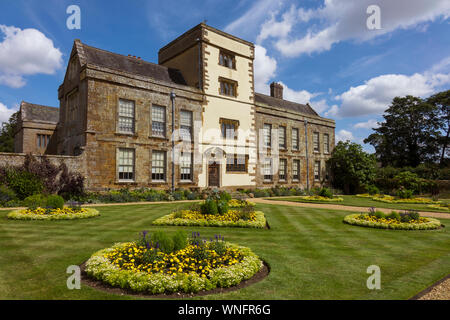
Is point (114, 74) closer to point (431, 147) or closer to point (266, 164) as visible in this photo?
point (266, 164)

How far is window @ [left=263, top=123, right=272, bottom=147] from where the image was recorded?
29.1 m

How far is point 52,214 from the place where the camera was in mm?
11297

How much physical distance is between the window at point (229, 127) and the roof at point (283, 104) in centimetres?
559

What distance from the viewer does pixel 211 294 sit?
4.70 m

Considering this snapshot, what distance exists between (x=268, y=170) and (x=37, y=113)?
A: 28.3 m

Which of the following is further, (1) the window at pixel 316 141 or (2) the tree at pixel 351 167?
(1) the window at pixel 316 141

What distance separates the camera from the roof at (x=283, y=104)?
3200cm

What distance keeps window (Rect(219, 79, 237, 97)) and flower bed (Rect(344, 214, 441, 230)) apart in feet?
57.2

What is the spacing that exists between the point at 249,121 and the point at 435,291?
76.1ft

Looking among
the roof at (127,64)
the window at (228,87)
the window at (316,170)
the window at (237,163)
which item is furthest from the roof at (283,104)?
the roof at (127,64)

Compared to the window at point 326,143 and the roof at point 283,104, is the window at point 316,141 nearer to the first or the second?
the window at point 326,143

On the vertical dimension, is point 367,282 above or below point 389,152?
below

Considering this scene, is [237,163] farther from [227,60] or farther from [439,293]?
[439,293]

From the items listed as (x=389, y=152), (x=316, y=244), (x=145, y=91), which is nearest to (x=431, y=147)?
(x=389, y=152)
